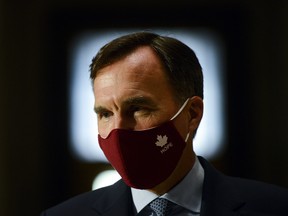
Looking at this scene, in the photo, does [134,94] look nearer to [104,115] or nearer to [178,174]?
[104,115]

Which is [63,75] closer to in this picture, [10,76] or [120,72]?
[10,76]

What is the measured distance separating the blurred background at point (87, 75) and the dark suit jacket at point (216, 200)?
9.65 ft

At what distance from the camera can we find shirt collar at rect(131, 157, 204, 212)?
2.36 m

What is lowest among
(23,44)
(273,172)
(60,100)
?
(273,172)

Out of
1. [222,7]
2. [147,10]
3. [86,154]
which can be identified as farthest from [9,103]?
[222,7]

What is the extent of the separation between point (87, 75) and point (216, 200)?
317 centimetres

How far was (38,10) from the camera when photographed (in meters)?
5.61

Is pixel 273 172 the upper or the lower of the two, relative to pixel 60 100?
lower

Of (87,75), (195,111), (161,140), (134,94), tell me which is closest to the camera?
(134,94)

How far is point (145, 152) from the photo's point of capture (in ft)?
7.74

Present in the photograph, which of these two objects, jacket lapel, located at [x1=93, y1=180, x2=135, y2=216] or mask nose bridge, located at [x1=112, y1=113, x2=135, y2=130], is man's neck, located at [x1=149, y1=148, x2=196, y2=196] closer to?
jacket lapel, located at [x1=93, y1=180, x2=135, y2=216]

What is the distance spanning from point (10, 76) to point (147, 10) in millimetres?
1058

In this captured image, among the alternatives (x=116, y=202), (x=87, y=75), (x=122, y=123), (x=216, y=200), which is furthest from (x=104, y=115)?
(x=87, y=75)

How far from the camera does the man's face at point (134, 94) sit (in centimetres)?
226
